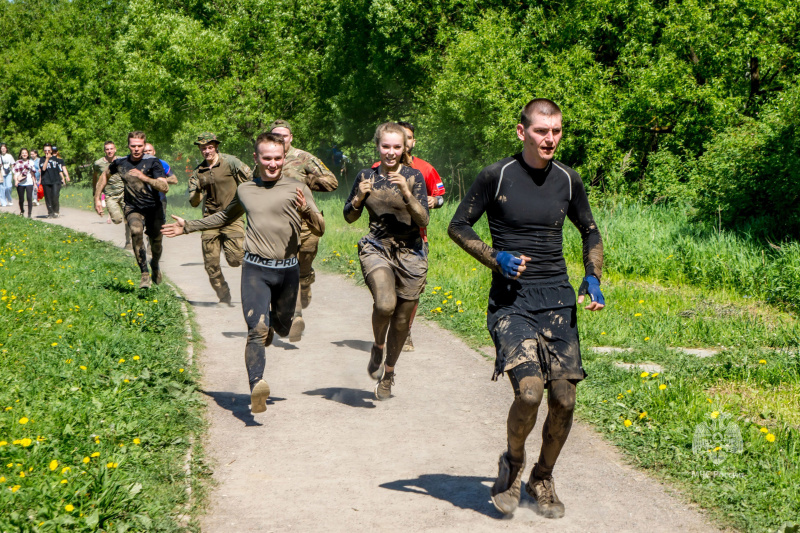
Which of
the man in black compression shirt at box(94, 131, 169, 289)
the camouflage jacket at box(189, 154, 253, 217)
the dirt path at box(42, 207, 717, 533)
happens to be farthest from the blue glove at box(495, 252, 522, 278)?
the man in black compression shirt at box(94, 131, 169, 289)

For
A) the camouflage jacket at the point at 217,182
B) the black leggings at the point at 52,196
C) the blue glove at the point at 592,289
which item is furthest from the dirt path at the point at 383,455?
the black leggings at the point at 52,196

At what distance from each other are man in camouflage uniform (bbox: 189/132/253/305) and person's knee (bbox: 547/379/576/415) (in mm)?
6238

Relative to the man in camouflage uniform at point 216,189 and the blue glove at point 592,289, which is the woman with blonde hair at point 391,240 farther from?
the man in camouflage uniform at point 216,189

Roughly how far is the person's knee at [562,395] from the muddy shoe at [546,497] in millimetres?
A: 484

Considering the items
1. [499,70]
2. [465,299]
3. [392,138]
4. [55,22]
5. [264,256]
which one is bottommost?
[465,299]

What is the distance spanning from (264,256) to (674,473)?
11.0 ft

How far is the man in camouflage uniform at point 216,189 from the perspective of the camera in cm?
988

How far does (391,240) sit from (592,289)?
8.28 feet

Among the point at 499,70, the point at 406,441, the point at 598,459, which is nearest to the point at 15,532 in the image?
the point at 406,441

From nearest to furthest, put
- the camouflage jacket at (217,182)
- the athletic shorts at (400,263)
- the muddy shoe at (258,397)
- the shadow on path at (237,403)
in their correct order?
the muddy shoe at (258,397) < the shadow on path at (237,403) < the athletic shorts at (400,263) < the camouflage jacket at (217,182)

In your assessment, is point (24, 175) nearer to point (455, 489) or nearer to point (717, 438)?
point (455, 489)

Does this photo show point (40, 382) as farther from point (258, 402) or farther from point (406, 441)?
point (406, 441)

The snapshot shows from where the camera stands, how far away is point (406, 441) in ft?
19.0

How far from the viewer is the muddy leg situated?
14.2 ft
